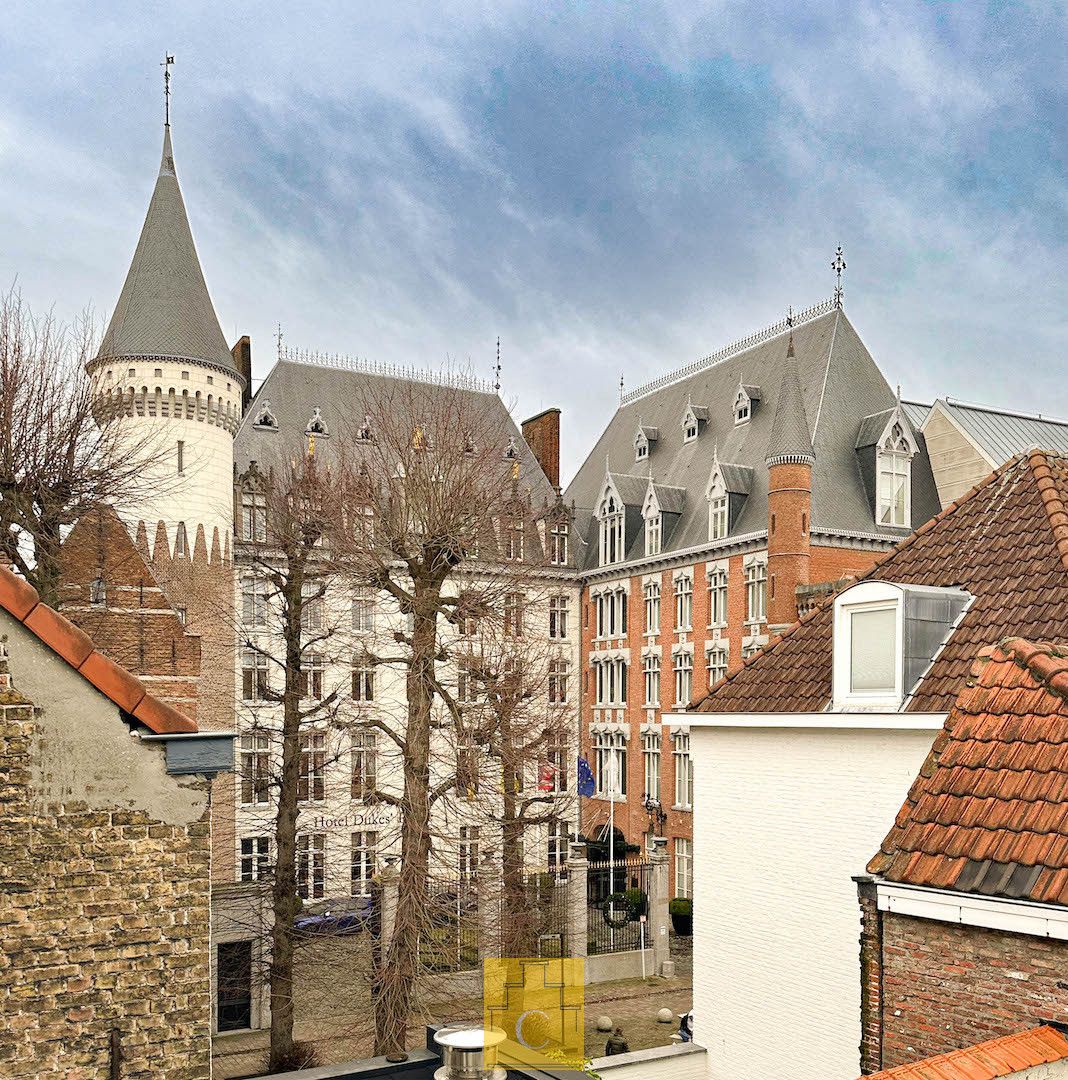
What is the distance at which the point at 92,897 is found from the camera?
6.20m

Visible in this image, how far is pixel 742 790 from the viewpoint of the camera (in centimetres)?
1378

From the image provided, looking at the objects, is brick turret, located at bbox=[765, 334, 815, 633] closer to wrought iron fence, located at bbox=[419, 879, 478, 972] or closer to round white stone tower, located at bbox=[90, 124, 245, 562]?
wrought iron fence, located at bbox=[419, 879, 478, 972]

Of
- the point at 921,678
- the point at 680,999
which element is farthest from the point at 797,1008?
the point at 680,999

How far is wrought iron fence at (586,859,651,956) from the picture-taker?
27.7 meters

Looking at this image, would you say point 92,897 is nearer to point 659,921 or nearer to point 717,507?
point 659,921

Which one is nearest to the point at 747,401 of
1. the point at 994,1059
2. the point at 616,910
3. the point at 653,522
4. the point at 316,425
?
the point at 653,522

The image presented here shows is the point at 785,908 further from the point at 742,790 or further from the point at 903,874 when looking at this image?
the point at 903,874

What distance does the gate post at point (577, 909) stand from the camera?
26.2 metres

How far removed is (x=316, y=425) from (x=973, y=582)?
32021 mm

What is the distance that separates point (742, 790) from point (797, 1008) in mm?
2714

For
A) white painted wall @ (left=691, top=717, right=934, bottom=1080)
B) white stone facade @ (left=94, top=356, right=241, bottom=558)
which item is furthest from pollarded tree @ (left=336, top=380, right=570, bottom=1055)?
white stone facade @ (left=94, top=356, right=241, bottom=558)

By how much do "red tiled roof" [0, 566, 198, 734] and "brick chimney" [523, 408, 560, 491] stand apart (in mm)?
40338

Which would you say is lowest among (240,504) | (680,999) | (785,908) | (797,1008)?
(680,999)

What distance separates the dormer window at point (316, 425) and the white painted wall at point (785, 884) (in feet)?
95.4
